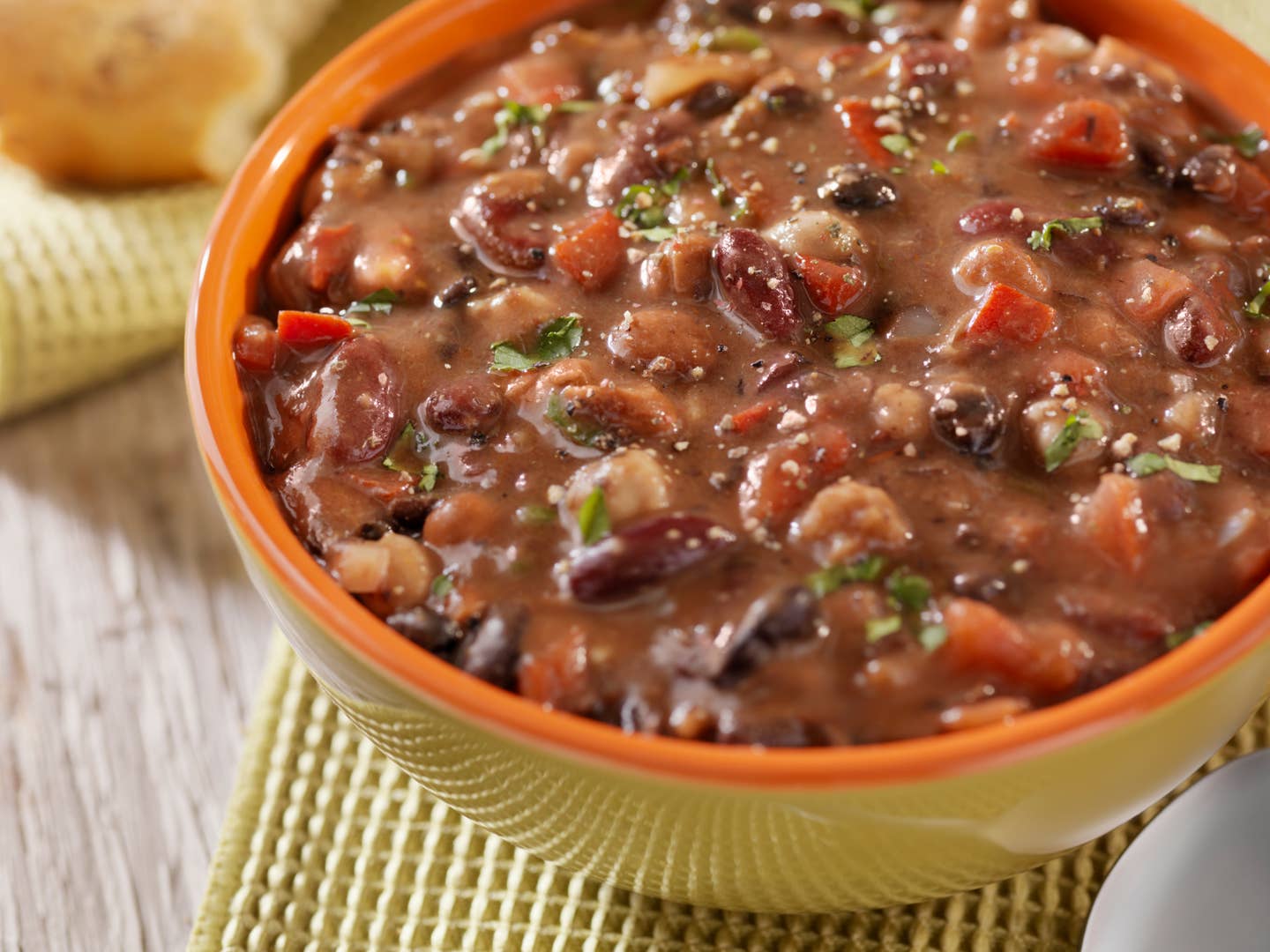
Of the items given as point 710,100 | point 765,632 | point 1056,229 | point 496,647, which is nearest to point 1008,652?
point 765,632

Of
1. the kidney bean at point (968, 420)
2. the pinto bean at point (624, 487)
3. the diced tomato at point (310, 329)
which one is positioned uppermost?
the kidney bean at point (968, 420)

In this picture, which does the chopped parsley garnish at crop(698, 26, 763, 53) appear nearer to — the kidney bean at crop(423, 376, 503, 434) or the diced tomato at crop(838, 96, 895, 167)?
the diced tomato at crop(838, 96, 895, 167)

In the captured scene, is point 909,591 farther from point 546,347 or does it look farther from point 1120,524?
point 546,347

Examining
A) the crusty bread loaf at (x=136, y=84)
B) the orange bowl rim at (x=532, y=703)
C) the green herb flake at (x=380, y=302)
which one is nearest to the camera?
the orange bowl rim at (x=532, y=703)

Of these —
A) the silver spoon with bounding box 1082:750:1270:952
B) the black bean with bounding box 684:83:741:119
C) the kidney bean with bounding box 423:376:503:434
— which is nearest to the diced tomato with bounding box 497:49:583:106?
the black bean with bounding box 684:83:741:119

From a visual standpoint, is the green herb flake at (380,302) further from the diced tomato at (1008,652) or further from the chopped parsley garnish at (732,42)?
the diced tomato at (1008,652)

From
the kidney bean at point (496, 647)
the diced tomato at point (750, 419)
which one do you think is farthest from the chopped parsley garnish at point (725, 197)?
the kidney bean at point (496, 647)
